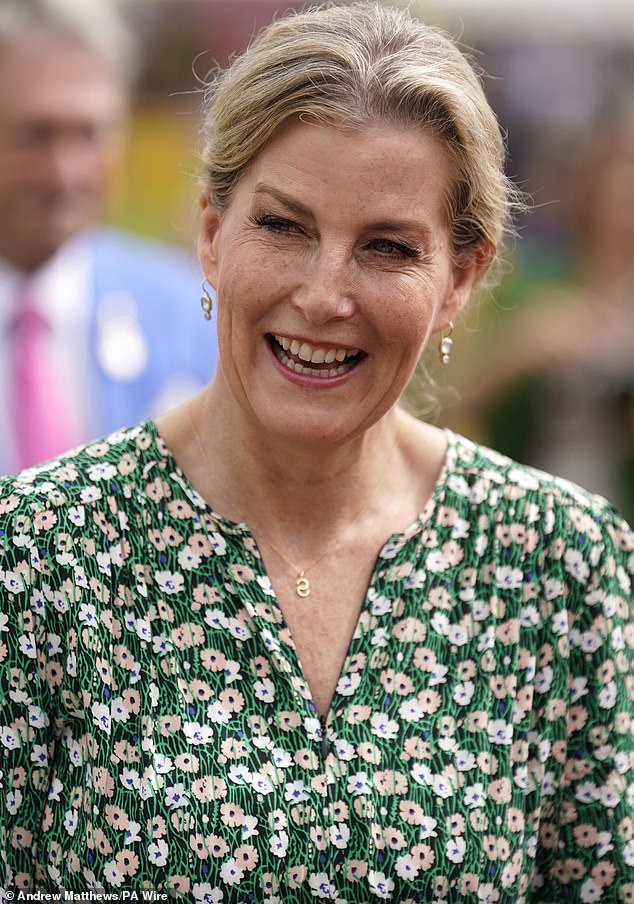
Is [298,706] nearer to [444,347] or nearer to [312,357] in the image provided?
[312,357]

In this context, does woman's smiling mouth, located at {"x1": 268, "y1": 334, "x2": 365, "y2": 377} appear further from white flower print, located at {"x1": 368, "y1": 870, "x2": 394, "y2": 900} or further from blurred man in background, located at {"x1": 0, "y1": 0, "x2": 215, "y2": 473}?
blurred man in background, located at {"x1": 0, "y1": 0, "x2": 215, "y2": 473}

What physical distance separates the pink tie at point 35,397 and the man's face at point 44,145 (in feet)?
0.69

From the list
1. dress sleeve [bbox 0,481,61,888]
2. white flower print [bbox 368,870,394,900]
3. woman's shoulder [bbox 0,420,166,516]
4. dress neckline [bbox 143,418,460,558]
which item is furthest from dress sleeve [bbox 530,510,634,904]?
dress sleeve [bbox 0,481,61,888]

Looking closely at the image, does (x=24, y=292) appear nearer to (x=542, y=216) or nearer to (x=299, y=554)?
(x=299, y=554)

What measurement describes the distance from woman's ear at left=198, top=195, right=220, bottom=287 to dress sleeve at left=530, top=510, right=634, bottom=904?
0.83m

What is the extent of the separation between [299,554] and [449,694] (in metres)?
0.36

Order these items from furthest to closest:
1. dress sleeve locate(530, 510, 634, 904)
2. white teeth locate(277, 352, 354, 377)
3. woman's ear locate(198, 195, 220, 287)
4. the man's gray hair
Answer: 1. the man's gray hair
2. dress sleeve locate(530, 510, 634, 904)
3. woman's ear locate(198, 195, 220, 287)
4. white teeth locate(277, 352, 354, 377)

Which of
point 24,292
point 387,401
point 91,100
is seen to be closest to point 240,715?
point 387,401

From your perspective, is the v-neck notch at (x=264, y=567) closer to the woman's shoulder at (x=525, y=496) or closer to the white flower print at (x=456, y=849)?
the woman's shoulder at (x=525, y=496)

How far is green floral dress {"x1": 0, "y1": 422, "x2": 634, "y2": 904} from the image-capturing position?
2170 mm

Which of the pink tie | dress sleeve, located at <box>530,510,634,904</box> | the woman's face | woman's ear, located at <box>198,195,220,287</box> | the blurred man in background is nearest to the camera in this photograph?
the woman's face

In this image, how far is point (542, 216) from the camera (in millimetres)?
6746

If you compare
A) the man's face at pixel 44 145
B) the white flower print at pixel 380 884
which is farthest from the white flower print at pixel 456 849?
the man's face at pixel 44 145

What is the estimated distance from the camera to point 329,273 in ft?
7.14
